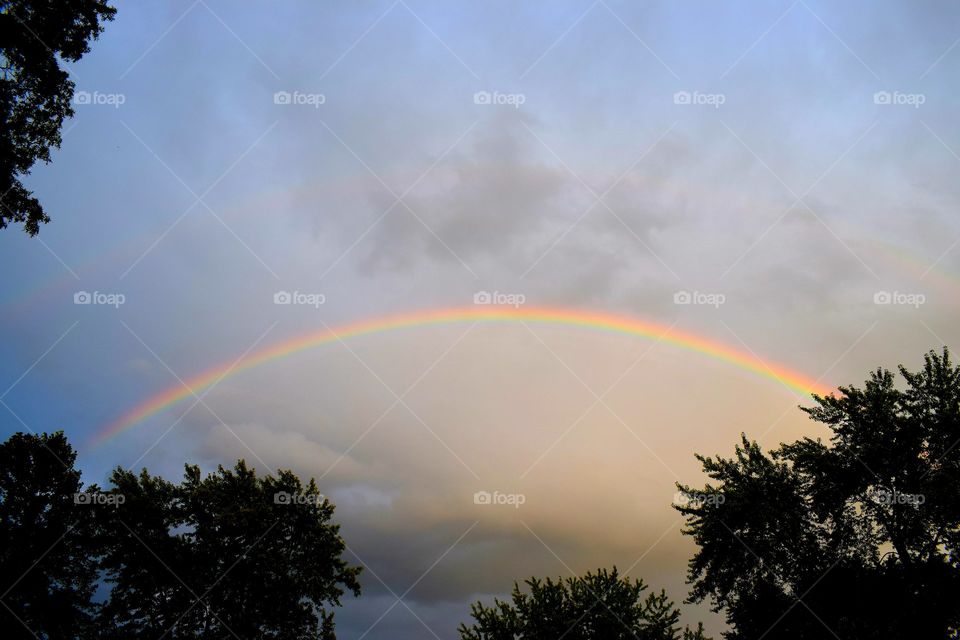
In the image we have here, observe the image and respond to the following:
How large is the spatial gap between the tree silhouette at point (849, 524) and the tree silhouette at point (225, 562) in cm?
1994

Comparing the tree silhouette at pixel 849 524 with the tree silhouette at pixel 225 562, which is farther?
the tree silhouette at pixel 225 562

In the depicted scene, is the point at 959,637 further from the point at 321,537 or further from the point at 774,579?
the point at 321,537

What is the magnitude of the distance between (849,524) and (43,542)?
4127cm

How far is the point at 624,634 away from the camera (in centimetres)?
2250

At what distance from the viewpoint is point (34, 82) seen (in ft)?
48.7

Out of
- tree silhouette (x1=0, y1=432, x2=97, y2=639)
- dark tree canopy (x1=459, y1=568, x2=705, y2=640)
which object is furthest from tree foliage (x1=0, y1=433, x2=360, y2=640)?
dark tree canopy (x1=459, y1=568, x2=705, y2=640)

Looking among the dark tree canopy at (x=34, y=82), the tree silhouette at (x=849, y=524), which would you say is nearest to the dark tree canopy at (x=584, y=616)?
the tree silhouette at (x=849, y=524)

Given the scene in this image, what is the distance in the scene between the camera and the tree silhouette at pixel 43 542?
29.2 m

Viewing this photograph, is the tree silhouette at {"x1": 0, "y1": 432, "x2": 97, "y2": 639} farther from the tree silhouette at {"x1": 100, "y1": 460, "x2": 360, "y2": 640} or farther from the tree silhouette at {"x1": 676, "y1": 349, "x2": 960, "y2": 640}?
the tree silhouette at {"x1": 676, "y1": 349, "x2": 960, "y2": 640}

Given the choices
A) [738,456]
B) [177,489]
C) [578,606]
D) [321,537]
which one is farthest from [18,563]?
[738,456]

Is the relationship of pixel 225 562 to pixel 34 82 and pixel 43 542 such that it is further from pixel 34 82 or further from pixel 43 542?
pixel 34 82

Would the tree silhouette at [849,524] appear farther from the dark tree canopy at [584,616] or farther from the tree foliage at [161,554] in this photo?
the tree foliage at [161,554]

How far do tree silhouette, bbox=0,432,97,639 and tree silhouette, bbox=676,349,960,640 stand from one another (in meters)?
32.5

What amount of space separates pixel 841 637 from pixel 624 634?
29.5 feet
